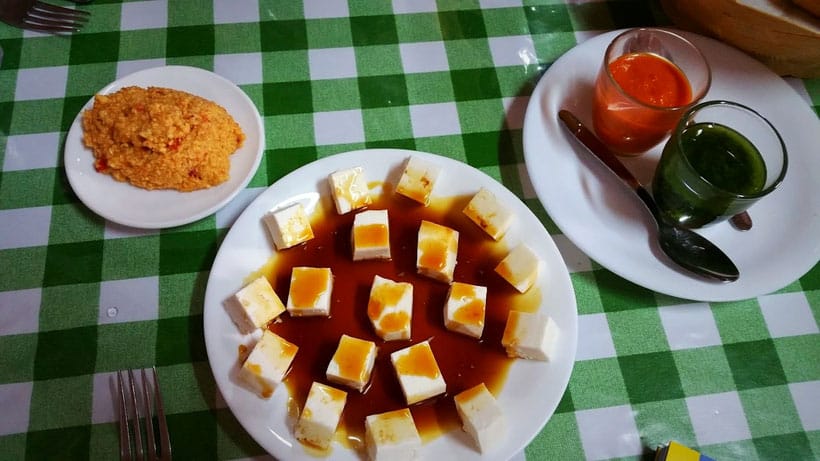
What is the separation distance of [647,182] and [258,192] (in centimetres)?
98

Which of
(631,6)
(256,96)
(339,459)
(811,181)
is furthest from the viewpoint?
(631,6)

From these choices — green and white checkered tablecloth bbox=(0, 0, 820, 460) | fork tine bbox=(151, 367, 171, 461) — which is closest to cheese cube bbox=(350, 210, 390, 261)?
green and white checkered tablecloth bbox=(0, 0, 820, 460)

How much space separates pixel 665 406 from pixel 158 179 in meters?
1.26

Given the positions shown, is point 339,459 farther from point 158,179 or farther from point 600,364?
point 158,179

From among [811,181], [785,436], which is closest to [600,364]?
[785,436]

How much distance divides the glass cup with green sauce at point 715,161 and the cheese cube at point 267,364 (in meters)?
0.92

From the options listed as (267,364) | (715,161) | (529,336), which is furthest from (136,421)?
(715,161)

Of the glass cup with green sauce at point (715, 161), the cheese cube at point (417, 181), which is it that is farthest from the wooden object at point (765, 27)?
the cheese cube at point (417, 181)

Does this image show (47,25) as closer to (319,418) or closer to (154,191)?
(154,191)

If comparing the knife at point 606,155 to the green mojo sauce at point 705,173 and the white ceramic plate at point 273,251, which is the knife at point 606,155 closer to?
the green mojo sauce at point 705,173

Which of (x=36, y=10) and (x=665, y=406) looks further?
(x=36, y=10)

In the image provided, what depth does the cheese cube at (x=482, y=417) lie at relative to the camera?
1.13m

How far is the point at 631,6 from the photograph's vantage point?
1.80 metres

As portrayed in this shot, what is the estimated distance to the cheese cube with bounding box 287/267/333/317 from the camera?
4.12 feet
